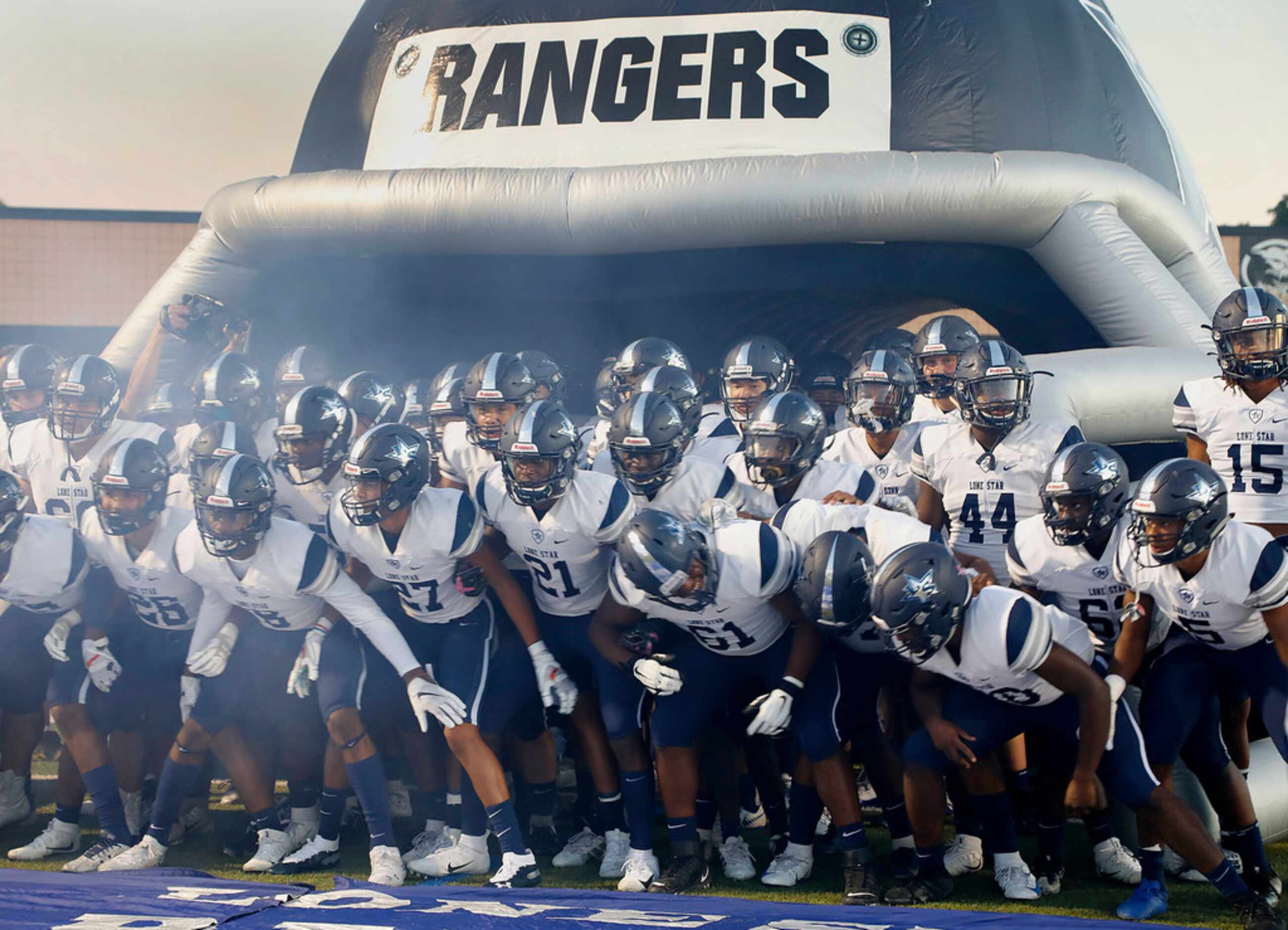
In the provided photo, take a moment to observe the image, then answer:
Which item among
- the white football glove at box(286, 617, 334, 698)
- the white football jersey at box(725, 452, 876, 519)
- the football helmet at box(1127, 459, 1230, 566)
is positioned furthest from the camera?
the white football jersey at box(725, 452, 876, 519)

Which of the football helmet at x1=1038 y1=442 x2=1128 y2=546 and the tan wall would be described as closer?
the football helmet at x1=1038 y1=442 x2=1128 y2=546

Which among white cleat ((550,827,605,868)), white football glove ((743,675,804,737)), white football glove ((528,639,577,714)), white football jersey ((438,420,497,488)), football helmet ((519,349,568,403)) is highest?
football helmet ((519,349,568,403))

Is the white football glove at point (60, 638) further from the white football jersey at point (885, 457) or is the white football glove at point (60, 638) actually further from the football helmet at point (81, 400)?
the white football jersey at point (885, 457)

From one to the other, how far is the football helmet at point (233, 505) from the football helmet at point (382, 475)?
283 millimetres

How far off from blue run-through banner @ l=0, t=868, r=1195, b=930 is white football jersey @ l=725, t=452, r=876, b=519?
4.42 feet

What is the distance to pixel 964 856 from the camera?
14.4 feet

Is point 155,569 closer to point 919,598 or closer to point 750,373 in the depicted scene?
point 750,373

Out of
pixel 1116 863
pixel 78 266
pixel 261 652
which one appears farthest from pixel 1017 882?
pixel 78 266

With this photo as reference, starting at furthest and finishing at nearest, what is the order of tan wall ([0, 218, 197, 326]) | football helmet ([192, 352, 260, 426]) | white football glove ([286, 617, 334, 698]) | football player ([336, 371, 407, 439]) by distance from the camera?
1. tan wall ([0, 218, 197, 326])
2. football helmet ([192, 352, 260, 426])
3. football player ([336, 371, 407, 439])
4. white football glove ([286, 617, 334, 698])

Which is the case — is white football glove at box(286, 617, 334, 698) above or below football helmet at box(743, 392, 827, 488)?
below

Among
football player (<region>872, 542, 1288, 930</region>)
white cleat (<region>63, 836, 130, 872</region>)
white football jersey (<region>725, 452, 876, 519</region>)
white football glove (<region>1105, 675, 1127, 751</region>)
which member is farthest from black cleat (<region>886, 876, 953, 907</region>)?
white cleat (<region>63, 836, 130, 872</region>)

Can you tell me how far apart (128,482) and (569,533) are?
1.55 m

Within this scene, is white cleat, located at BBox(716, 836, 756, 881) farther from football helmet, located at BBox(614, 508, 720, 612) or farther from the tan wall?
the tan wall

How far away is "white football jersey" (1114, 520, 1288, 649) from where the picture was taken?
3.71m
